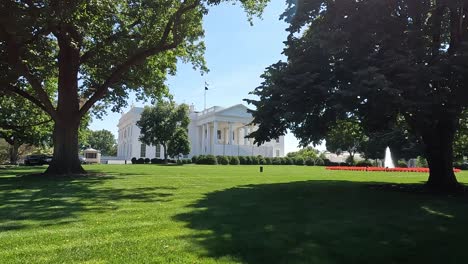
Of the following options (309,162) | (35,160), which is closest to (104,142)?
(35,160)

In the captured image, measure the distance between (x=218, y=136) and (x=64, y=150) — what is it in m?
62.6

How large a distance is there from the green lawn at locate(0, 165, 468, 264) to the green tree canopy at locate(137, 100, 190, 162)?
42738 mm

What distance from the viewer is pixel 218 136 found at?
83.4 m

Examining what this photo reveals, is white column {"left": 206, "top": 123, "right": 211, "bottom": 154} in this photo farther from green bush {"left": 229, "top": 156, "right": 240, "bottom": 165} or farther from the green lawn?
the green lawn

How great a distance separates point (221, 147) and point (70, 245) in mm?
69470

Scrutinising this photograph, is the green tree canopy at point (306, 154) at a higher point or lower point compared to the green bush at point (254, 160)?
higher

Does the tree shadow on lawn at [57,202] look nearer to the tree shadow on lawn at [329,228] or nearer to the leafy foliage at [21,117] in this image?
the tree shadow on lawn at [329,228]

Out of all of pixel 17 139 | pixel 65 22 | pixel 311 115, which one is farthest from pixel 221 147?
pixel 311 115

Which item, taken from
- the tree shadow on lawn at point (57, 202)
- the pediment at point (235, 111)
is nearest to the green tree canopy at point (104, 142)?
the pediment at point (235, 111)

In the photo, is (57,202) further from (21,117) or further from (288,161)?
(288,161)

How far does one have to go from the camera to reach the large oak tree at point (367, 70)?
1055cm

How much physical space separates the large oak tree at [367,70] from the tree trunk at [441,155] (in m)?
0.16

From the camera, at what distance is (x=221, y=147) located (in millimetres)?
75500

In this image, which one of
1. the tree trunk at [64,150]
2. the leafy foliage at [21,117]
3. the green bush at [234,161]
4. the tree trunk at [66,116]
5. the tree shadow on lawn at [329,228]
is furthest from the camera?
the green bush at [234,161]
